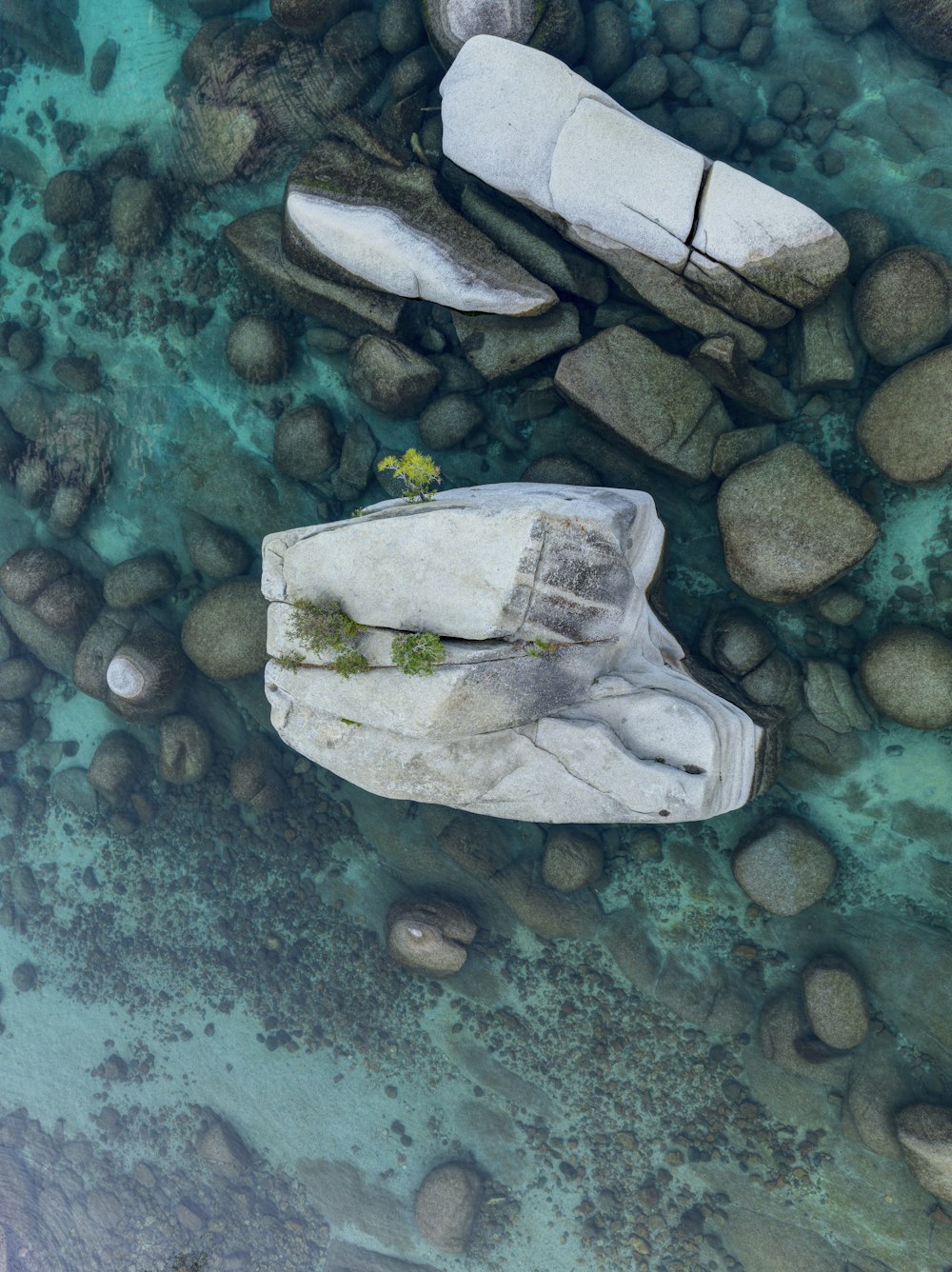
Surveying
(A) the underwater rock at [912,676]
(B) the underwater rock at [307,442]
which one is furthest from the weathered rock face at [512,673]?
(B) the underwater rock at [307,442]

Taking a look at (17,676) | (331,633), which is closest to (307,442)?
(331,633)

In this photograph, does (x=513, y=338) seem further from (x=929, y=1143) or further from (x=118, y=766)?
(x=929, y=1143)

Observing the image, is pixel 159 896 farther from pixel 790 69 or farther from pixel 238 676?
pixel 790 69

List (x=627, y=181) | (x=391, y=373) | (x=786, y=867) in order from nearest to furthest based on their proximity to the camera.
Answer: (x=627, y=181), (x=786, y=867), (x=391, y=373)

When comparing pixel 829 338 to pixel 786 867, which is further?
pixel 786 867

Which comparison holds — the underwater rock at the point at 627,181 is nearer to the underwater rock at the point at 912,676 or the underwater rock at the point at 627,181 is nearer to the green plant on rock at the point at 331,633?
the underwater rock at the point at 912,676

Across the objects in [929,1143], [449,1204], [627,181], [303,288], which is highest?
[627,181]

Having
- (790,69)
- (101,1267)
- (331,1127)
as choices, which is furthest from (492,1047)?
(790,69)
